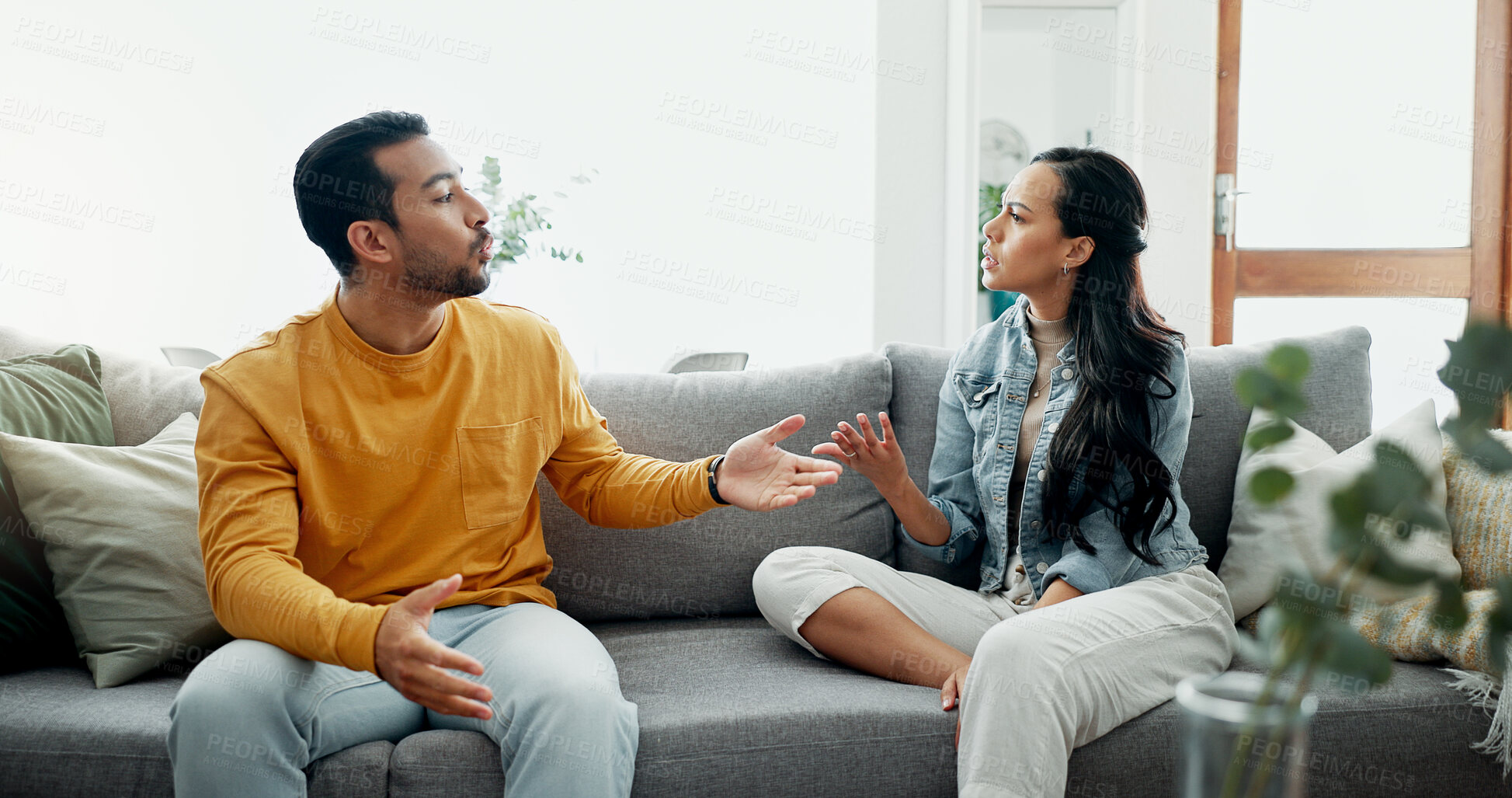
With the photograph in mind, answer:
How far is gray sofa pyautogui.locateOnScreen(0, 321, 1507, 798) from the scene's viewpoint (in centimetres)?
118

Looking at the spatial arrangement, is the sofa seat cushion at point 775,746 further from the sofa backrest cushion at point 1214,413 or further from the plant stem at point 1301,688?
the plant stem at point 1301,688

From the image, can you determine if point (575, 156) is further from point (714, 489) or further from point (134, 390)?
point (714, 489)

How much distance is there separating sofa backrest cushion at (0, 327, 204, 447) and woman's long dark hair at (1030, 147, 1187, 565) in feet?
4.64

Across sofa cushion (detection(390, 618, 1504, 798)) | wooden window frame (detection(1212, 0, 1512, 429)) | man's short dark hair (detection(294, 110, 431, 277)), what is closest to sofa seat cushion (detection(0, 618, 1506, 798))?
sofa cushion (detection(390, 618, 1504, 798))

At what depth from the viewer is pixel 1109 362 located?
4.98 ft

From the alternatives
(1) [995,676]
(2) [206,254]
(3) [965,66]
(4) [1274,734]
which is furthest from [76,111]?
(4) [1274,734]

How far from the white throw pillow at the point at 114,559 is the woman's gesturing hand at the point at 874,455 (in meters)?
0.94

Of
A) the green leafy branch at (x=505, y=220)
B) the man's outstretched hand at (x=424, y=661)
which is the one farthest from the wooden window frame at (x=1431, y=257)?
the man's outstretched hand at (x=424, y=661)

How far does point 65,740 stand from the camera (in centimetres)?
118

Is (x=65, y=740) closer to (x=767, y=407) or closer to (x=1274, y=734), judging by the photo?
(x=767, y=407)

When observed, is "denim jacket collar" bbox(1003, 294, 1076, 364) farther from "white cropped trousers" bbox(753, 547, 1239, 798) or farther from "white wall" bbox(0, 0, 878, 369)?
"white wall" bbox(0, 0, 878, 369)

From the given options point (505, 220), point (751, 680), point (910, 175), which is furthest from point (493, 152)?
point (751, 680)

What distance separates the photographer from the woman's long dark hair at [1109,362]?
1462 millimetres

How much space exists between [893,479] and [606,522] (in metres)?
0.46
